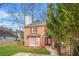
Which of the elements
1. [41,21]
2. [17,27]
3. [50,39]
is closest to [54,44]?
[50,39]

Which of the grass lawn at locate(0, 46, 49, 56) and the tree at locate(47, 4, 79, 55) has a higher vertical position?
the tree at locate(47, 4, 79, 55)

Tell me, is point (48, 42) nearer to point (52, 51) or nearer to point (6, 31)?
point (52, 51)

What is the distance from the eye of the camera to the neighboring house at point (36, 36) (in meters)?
1.47

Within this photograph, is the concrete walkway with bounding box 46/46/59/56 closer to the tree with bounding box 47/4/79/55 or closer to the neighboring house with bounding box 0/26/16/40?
the tree with bounding box 47/4/79/55

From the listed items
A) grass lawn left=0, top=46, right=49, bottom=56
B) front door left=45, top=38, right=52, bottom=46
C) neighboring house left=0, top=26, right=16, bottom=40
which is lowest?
grass lawn left=0, top=46, right=49, bottom=56

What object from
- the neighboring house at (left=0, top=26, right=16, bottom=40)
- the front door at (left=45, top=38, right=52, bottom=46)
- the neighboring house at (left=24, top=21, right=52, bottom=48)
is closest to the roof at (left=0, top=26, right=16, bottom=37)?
the neighboring house at (left=0, top=26, right=16, bottom=40)

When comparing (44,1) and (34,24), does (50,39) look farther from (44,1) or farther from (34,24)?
(44,1)

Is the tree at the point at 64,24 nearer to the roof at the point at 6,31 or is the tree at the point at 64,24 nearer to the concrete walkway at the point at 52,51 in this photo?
the concrete walkway at the point at 52,51

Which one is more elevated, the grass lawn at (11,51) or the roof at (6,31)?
the roof at (6,31)

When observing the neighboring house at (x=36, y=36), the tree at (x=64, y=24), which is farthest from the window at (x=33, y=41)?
the tree at (x=64, y=24)

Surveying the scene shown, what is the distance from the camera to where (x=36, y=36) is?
1.47 metres

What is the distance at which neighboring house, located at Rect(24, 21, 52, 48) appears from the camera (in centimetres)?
147

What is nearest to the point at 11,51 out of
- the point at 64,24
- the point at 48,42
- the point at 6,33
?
the point at 6,33

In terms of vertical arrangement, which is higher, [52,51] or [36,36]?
[36,36]
